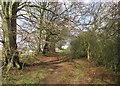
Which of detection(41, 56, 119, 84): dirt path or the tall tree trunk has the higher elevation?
the tall tree trunk

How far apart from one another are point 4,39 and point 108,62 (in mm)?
A: 2299

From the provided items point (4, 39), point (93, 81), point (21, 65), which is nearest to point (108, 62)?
point (93, 81)

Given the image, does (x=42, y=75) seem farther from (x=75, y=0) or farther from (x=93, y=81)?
(x=75, y=0)

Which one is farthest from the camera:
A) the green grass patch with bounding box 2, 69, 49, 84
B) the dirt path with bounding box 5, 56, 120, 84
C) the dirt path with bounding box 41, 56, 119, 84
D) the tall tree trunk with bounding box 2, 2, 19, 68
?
the dirt path with bounding box 41, 56, 119, 84

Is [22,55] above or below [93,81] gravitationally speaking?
above

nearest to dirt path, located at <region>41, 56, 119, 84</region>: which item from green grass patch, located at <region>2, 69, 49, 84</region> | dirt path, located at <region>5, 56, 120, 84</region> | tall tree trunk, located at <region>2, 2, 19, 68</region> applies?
dirt path, located at <region>5, 56, 120, 84</region>

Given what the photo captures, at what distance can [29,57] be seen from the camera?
3.79 m

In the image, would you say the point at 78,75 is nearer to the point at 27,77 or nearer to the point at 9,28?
the point at 27,77

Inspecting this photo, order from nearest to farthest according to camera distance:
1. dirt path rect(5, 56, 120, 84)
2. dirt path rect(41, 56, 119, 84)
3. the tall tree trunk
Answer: the tall tree trunk
dirt path rect(5, 56, 120, 84)
dirt path rect(41, 56, 119, 84)

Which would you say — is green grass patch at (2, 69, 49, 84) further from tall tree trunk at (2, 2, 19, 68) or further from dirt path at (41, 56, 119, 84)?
tall tree trunk at (2, 2, 19, 68)

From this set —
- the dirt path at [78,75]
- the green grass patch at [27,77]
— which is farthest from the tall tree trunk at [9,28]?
the dirt path at [78,75]

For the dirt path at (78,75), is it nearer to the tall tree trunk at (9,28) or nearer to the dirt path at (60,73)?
the dirt path at (60,73)

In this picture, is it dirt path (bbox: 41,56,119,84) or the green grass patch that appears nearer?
the green grass patch

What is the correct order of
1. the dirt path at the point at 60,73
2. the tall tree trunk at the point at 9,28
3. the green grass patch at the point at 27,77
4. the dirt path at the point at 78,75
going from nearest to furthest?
1. the tall tree trunk at the point at 9,28
2. the green grass patch at the point at 27,77
3. the dirt path at the point at 60,73
4. the dirt path at the point at 78,75
